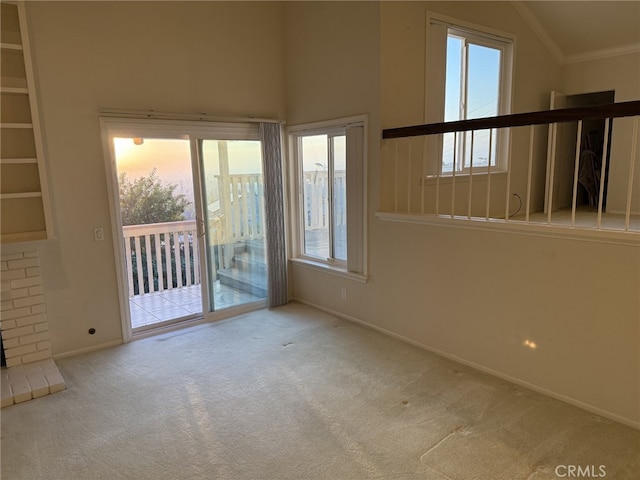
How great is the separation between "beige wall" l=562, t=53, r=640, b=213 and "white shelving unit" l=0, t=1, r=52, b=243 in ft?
18.5

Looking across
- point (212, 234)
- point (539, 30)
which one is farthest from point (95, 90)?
point (539, 30)

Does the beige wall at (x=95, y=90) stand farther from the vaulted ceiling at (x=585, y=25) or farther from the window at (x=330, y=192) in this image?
the vaulted ceiling at (x=585, y=25)

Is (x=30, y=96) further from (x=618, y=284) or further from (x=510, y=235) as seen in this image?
(x=618, y=284)

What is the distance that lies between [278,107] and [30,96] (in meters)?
2.27

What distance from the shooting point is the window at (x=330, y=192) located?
3.96 m

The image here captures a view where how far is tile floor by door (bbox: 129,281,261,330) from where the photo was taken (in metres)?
4.42

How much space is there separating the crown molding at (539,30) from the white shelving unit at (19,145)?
473 cm

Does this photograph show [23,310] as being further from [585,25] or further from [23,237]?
[585,25]

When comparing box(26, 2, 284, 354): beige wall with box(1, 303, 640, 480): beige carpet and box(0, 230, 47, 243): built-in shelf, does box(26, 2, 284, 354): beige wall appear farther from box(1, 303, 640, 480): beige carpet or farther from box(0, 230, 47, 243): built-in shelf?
box(1, 303, 640, 480): beige carpet

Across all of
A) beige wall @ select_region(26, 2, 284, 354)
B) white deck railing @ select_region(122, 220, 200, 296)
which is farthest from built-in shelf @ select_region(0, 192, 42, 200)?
white deck railing @ select_region(122, 220, 200, 296)

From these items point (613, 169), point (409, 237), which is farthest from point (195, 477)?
point (613, 169)

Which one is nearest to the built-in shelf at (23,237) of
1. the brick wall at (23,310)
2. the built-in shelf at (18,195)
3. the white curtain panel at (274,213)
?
the brick wall at (23,310)

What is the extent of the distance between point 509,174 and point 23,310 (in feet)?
12.2

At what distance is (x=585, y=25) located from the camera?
4711 mm
